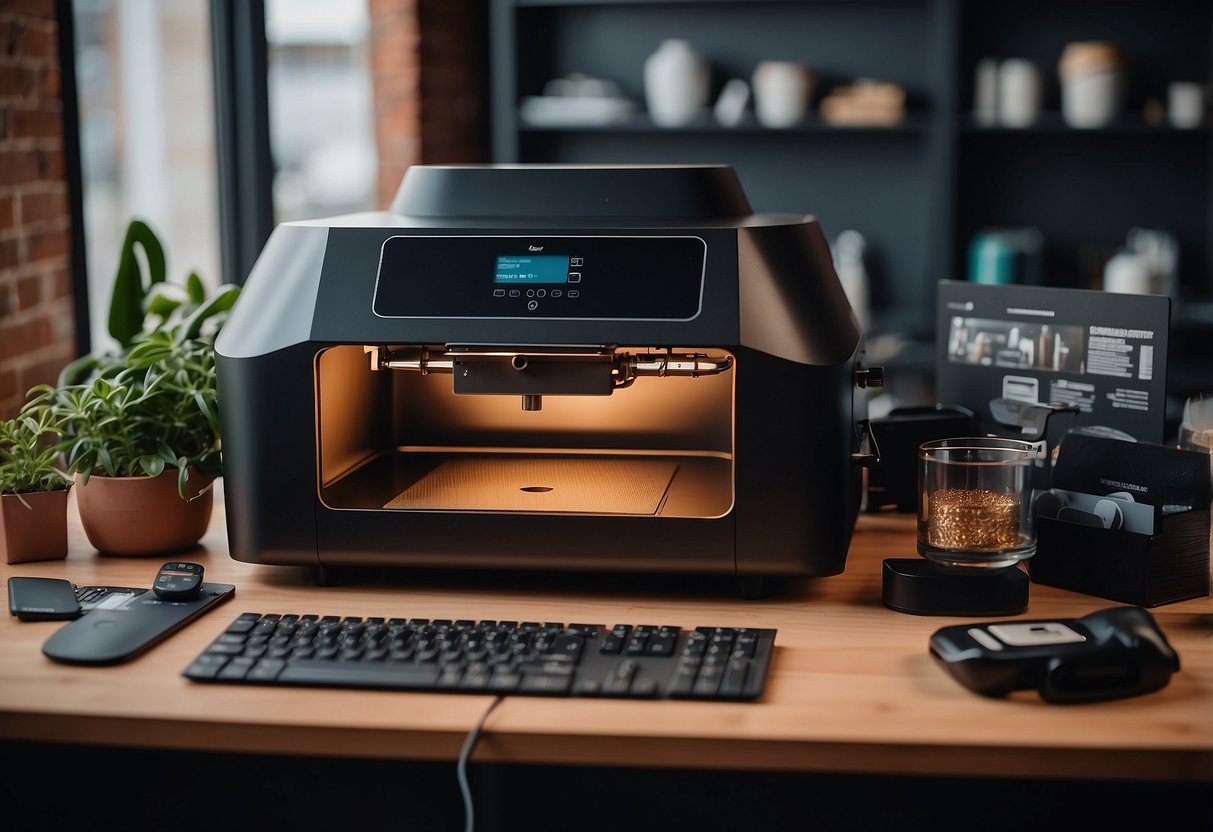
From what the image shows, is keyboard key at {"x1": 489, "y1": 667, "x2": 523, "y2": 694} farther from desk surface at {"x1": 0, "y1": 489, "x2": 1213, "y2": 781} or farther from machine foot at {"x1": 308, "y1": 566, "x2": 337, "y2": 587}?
machine foot at {"x1": 308, "y1": 566, "x2": 337, "y2": 587}

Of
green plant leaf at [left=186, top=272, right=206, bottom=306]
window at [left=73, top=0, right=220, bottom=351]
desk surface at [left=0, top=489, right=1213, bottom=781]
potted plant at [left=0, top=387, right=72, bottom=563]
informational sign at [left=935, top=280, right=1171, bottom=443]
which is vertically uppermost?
window at [left=73, top=0, right=220, bottom=351]

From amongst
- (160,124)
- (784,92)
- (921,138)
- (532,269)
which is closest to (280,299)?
(532,269)

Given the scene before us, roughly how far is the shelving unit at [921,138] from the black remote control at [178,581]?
107 inches

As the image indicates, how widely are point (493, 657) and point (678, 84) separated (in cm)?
294

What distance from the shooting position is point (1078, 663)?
0.95 m

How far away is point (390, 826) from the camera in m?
1.56

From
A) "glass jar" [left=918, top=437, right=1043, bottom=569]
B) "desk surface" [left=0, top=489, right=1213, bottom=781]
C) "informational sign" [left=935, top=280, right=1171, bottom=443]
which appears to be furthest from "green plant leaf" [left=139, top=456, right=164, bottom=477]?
"informational sign" [left=935, top=280, right=1171, bottom=443]

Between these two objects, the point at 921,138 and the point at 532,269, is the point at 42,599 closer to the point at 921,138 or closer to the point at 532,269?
the point at 532,269

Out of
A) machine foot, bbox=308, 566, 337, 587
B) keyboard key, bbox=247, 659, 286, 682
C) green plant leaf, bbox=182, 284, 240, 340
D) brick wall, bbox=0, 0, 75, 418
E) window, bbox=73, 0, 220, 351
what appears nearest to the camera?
keyboard key, bbox=247, 659, 286, 682

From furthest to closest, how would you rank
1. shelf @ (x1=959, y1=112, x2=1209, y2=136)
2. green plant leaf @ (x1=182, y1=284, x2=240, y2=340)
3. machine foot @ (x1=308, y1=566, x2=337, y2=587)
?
shelf @ (x1=959, y1=112, x2=1209, y2=136) < green plant leaf @ (x1=182, y1=284, x2=240, y2=340) < machine foot @ (x1=308, y1=566, x2=337, y2=587)

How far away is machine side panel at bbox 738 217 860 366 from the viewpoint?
3.73ft

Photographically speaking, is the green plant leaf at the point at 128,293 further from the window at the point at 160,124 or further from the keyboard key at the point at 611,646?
the window at the point at 160,124

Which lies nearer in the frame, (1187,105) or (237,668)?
(237,668)

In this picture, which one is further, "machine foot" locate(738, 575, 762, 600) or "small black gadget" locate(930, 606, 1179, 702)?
"machine foot" locate(738, 575, 762, 600)
